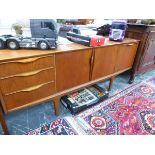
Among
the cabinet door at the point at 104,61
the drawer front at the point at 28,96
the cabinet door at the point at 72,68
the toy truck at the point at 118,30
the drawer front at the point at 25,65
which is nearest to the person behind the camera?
the drawer front at the point at 25,65

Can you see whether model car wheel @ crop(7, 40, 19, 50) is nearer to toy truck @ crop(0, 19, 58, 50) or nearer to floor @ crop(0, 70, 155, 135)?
toy truck @ crop(0, 19, 58, 50)

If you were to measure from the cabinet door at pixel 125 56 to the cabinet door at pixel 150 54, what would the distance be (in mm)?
194

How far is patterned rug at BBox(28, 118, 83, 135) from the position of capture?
1110 millimetres

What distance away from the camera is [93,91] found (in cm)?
151

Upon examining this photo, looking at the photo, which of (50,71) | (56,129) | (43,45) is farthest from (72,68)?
(56,129)

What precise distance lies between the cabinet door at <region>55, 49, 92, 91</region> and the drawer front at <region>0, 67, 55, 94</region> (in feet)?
0.25

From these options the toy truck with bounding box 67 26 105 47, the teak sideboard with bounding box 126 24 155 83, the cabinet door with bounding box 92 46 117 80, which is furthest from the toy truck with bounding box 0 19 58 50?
the teak sideboard with bounding box 126 24 155 83

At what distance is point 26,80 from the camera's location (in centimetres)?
92

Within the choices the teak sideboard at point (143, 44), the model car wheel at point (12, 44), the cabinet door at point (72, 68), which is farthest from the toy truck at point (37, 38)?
the teak sideboard at point (143, 44)

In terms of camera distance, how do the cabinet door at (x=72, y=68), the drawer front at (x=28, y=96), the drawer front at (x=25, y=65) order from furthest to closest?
1. the cabinet door at (x=72, y=68)
2. the drawer front at (x=28, y=96)
3. the drawer front at (x=25, y=65)

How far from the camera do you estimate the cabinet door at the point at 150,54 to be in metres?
1.65

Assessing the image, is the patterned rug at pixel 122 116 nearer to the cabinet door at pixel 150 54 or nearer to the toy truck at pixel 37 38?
the cabinet door at pixel 150 54
